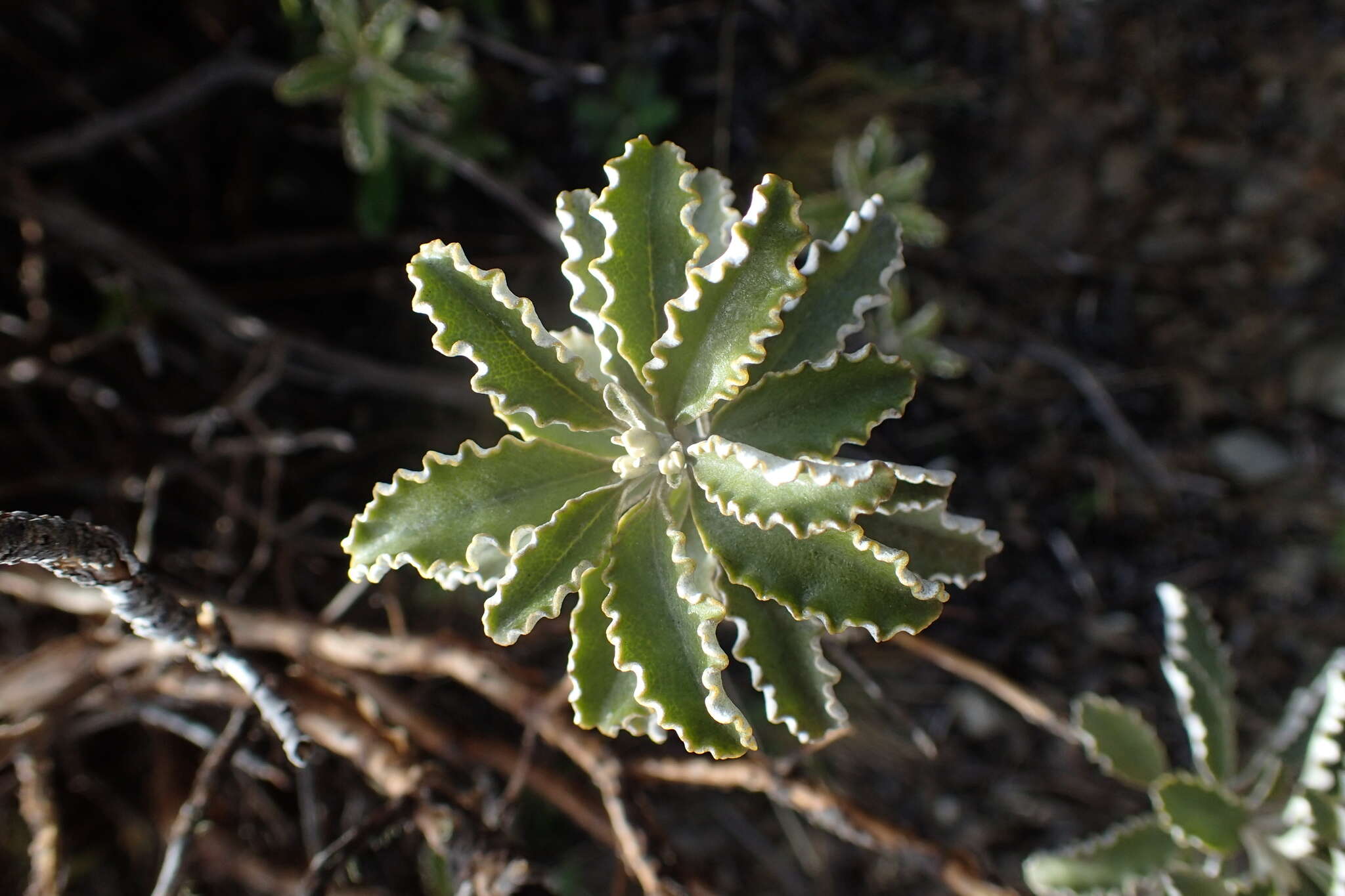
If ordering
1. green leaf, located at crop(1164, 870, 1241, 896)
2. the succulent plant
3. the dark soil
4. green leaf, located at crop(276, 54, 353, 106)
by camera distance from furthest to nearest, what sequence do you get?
the dark soil → green leaf, located at crop(276, 54, 353, 106) → green leaf, located at crop(1164, 870, 1241, 896) → the succulent plant

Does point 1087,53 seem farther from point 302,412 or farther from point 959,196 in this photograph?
point 302,412

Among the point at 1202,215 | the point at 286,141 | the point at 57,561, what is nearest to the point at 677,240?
the point at 57,561

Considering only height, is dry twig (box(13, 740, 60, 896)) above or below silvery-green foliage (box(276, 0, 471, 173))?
below

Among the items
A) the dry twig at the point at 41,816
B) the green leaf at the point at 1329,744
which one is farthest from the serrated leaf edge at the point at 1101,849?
the dry twig at the point at 41,816

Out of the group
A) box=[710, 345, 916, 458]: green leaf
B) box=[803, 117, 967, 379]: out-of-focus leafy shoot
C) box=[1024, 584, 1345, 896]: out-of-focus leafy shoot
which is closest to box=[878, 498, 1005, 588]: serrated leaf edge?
box=[710, 345, 916, 458]: green leaf

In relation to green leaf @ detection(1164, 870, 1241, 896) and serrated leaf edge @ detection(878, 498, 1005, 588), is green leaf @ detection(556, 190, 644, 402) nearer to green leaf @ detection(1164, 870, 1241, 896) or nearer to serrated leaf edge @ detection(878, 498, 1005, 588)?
serrated leaf edge @ detection(878, 498, 1005, 588)

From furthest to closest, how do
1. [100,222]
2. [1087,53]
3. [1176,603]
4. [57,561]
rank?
1. [1087,53]
2. [100,222]
3. [1176,603]
4. [57,561]

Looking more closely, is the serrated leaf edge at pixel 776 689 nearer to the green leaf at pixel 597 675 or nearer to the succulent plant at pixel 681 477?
the succulent plant at pixel 681 477
